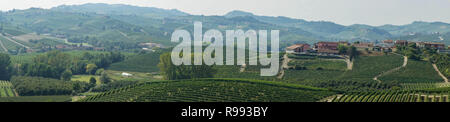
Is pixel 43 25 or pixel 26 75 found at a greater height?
pixel 43 25

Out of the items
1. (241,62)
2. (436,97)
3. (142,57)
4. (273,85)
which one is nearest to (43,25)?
(142,57)

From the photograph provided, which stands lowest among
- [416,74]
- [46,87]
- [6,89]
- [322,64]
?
[6,89]

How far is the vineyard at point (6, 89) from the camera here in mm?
52875

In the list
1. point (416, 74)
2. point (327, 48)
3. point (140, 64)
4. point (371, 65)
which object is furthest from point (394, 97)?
point (140, 64)

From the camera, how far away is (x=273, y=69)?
62.6 m

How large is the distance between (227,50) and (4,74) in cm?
4524

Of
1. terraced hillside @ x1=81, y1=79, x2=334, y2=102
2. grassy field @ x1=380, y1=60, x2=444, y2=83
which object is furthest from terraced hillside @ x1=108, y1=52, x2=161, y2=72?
grassy field @ x1=380, y1=60, x2=444, y2=83

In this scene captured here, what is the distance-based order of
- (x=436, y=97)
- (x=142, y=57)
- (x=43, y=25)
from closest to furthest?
(x=436, y=97) < (x=142, y=57) < (x=43, y=25)

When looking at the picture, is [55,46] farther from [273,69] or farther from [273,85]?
[273,85]

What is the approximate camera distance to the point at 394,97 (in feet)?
118

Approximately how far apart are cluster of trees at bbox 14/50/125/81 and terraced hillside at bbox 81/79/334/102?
29569 mm

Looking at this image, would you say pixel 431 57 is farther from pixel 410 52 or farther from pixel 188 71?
pixel 188 71

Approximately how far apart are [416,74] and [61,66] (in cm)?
6428

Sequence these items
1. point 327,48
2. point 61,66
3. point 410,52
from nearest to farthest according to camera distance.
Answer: point 410,52 → point 327,48 → point 61,66
